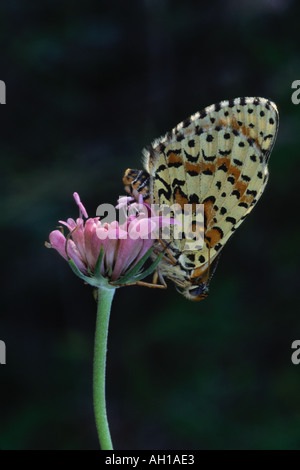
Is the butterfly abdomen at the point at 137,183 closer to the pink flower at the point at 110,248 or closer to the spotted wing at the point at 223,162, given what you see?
the spotted wing at the point at 223,162

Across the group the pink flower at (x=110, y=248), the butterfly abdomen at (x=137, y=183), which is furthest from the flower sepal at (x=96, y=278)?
the butterfly abdomen at (x=137, y=183)

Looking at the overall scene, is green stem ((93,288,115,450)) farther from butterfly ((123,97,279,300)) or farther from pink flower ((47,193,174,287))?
butterfly ((123,97,279,300))

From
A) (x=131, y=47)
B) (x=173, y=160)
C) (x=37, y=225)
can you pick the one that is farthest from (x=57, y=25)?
(x=173, y=160)

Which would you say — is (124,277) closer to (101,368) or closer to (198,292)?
(101,368)

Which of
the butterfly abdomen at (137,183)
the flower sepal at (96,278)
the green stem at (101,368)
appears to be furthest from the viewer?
the butterfly abdomen at (137,183)

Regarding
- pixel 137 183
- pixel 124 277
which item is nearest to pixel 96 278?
pixel 124 277

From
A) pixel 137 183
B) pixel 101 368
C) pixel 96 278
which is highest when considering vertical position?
pixel 137 183
